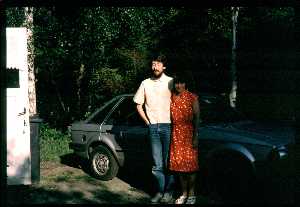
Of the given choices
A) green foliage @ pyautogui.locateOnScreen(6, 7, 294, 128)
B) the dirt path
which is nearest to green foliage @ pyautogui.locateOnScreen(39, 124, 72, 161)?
the dirt path

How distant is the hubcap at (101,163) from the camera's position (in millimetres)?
8115

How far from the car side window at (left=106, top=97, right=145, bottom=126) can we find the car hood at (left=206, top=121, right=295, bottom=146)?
149 centimetres

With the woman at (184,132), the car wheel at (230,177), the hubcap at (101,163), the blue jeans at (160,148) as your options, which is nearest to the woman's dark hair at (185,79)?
the woman at (184,132)

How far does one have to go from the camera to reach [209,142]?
669cm

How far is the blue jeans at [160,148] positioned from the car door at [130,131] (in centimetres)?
95

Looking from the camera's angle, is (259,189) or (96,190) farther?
(96,190)

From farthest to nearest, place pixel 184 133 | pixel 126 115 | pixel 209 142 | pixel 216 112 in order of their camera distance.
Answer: pixel 126 115, pixel 216 112, pixel 209 142, pixel 184 133

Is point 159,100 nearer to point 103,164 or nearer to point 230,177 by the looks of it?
point 230,177

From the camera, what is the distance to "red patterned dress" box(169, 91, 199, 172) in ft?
20.4

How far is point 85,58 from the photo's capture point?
1489 cm

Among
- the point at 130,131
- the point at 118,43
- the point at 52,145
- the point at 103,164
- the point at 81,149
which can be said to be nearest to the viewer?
the point at 130,131

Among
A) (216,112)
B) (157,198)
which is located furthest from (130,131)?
(157,198)

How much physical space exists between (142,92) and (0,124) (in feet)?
7.73

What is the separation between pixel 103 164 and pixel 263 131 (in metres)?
2.93
